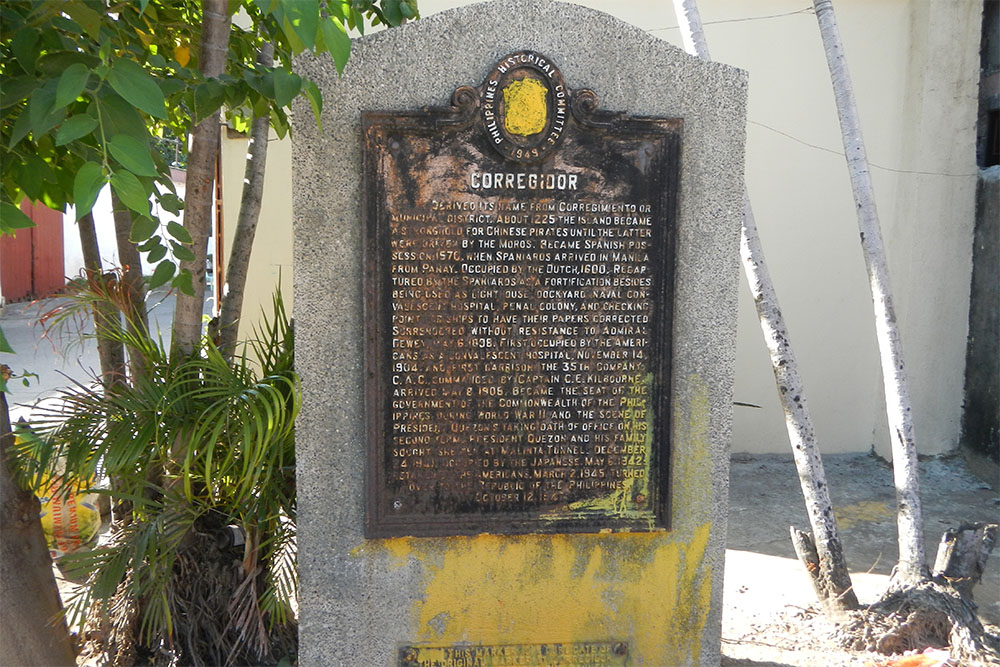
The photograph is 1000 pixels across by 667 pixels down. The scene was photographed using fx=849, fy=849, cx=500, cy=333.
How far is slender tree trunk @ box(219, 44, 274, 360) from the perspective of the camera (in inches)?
147

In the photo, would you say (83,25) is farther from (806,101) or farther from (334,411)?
(806,101)

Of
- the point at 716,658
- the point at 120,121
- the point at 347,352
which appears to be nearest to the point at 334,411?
the point at 347,352

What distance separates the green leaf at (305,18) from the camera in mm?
1916

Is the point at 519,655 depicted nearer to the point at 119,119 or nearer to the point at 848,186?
the point at 119,119

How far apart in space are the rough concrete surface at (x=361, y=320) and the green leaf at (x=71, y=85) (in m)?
0.78

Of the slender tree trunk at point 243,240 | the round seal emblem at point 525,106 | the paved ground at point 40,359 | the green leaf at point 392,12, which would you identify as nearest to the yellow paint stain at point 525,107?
the round seal emblem at point 525,106

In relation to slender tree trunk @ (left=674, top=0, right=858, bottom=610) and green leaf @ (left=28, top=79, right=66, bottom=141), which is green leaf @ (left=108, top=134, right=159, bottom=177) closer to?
green leaf @ (left=28, top=79, right=66, bottom=141)

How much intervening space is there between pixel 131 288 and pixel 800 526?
3.99 meters

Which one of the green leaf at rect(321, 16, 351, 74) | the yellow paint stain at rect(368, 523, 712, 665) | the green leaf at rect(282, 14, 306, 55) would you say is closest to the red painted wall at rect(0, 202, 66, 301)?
the yellow paint stain at rect(368, 523, 712, 665)

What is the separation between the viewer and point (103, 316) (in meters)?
3.15

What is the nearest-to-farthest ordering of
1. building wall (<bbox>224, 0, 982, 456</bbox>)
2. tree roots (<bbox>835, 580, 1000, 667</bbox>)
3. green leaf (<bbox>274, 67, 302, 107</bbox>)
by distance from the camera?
green leaf (<bbox>274, 67, 302, 107</bbox>) → tree roots (<bbox>835, 580, 1000, 667</bbox>) → building wall (<bbox>224, 0, 982, 456</bbox>)

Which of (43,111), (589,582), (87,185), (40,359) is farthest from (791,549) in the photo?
(40,359)

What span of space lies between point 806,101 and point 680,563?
14.4ft

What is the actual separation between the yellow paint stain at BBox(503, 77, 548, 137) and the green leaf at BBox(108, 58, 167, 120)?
109 cm
